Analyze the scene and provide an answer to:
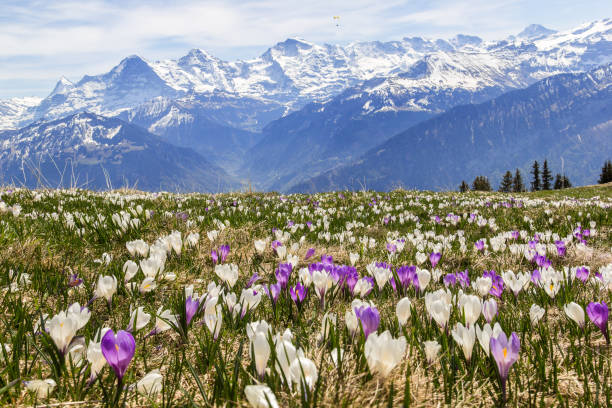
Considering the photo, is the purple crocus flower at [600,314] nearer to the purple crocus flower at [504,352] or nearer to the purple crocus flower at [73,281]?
the purple crocus flower at [504,352]

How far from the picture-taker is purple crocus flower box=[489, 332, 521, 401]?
1.46 metres

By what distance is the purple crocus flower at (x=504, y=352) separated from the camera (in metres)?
1.46

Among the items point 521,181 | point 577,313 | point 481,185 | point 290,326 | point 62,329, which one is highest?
point 521,181

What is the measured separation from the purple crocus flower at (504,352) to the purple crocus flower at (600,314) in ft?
2.86

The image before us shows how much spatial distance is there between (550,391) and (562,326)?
3.15 ft

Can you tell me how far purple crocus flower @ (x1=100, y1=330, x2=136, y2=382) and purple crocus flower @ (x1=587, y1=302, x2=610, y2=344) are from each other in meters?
2.27

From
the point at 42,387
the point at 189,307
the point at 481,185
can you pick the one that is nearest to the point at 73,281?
the point at 189,307

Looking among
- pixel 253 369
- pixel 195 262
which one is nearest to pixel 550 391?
pixel 253 369

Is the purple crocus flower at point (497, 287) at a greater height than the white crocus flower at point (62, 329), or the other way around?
the white crocus flower at point (62, 329)

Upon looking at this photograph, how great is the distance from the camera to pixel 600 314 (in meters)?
2.01

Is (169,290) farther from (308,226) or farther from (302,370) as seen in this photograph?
(308,226)

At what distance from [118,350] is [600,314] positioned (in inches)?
93.7

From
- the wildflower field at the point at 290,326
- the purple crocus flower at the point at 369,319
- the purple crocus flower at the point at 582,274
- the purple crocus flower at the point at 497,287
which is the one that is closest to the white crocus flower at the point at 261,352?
the wildflower field at the point at 290,326

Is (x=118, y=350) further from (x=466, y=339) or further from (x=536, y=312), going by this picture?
(x=536, y=312)
